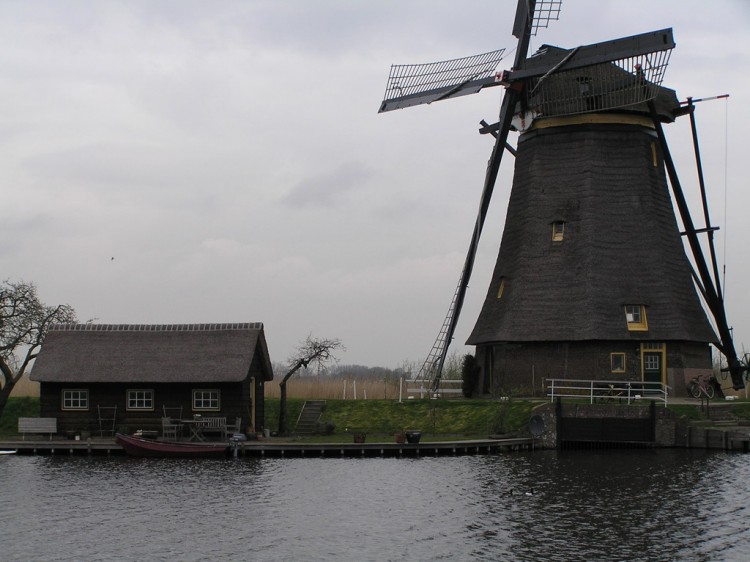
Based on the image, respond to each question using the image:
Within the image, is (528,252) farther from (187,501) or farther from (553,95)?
(187,501)

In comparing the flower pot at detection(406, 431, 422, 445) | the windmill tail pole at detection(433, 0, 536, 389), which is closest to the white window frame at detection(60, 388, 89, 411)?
the flower pot at detection(406, 431, 422, 445)

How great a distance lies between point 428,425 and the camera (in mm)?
41031

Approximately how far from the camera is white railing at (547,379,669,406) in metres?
38.8

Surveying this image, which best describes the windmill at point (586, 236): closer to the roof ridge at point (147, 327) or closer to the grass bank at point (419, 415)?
the grass bank at point (419, 415)

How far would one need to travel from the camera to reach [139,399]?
1591 inches

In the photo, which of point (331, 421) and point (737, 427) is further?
point (331, 421)

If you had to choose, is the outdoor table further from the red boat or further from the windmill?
the windmill

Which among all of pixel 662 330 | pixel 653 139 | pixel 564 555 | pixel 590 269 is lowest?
pixel 564 555

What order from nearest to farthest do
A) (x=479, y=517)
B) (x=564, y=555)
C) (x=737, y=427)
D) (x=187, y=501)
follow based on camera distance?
(x=564, y=555)
(x=479, y=517)
(x=187, y=501)
(x=737, y=427)

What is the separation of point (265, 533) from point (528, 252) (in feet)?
79.3

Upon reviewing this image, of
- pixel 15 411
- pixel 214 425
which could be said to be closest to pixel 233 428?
pixel 214 425

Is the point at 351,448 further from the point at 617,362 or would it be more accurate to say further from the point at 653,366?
the point at 653,366

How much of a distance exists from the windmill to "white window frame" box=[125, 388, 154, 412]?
1155 cm

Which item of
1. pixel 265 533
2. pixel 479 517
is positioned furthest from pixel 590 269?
pixel 265 533
